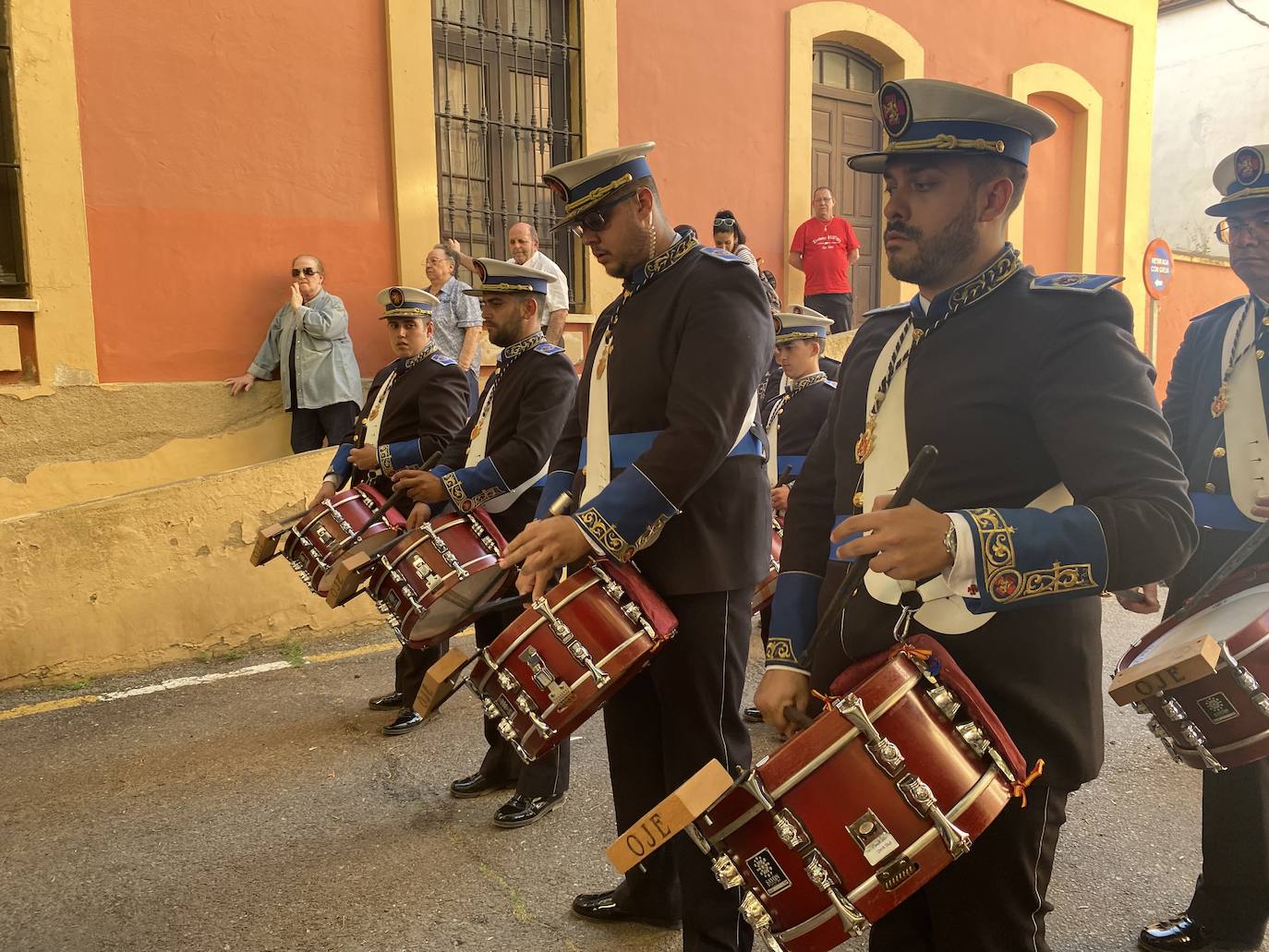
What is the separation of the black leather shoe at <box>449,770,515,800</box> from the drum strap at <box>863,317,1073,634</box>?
2662 millimetres

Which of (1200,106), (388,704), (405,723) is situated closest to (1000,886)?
(405,723)

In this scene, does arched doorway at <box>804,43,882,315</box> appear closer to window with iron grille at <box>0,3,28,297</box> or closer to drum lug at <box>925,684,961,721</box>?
window with iron grille at <box>0,3,28,297</box>

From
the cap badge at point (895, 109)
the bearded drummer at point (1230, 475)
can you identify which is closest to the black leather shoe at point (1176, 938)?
the bearded drummer at point (1230, 475)

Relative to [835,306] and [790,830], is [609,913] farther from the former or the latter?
[835,306]

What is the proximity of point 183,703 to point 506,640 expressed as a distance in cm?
347

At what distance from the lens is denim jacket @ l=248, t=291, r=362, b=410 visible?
288 inches

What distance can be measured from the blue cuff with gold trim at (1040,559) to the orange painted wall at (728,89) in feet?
27.2

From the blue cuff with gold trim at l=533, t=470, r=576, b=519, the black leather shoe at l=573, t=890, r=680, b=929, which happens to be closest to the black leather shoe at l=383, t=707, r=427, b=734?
the black leather shoe at l=573, t=890, r=680, b=929

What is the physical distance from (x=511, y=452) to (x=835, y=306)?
7.02 metres

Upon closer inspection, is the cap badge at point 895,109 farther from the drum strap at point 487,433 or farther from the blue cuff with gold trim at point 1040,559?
the drum strap at point 487,433

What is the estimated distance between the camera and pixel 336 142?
7.70 m

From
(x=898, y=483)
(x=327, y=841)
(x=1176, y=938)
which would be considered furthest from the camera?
(x=327, y=841)

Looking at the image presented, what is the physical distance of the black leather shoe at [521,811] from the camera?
378 centimetres

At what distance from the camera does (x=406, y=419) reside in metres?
4.91
